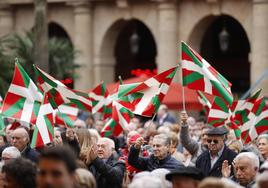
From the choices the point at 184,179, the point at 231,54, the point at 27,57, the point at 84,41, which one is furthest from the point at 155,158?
the point at 231,54

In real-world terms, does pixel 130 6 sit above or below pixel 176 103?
above

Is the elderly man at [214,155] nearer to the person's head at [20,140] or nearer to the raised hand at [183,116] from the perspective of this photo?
the raised hand at [183,116]

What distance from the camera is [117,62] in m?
38.2

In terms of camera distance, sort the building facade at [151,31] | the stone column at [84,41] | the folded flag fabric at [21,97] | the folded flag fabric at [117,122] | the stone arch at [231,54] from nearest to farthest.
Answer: the folded flag fabric at [21,97] < the folded flag fabric at [117,122] < the building facade at [151,31] < the stone column at [84,41] < the stone arch at [231,54]

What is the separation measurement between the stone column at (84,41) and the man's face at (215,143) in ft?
71.7

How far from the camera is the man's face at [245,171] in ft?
33.3

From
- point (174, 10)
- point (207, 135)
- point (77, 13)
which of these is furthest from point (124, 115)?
Result: point (77, 13)

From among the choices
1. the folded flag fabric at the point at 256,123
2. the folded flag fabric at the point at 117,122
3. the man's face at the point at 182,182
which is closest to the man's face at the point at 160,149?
the folded flag fabric at the point at 256,123

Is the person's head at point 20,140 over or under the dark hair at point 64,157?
under

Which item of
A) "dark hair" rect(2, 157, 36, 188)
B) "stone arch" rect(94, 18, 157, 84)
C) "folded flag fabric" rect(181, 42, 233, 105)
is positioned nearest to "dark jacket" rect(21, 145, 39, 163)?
"folded flag fabric" rect(181, 42, 233, 105)

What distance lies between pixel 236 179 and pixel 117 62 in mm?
27728

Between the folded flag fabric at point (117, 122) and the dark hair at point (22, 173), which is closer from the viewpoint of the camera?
the dark hair at point (22, 173)

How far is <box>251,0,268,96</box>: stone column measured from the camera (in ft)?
96.8

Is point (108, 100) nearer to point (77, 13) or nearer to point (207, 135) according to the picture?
point (207, 135)
